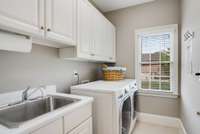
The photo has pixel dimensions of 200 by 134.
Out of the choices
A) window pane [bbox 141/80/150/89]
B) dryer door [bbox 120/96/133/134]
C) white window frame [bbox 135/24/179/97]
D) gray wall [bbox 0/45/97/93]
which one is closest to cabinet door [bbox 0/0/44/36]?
gray wall [bbox 0/45/97/93]

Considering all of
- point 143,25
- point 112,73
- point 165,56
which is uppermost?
point 143,25

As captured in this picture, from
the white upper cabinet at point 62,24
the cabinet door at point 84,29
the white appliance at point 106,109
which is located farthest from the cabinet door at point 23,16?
the white appliance at point 106,109

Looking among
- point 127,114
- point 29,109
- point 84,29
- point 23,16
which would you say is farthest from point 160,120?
point 23,16

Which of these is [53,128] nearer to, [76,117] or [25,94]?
[76,117]

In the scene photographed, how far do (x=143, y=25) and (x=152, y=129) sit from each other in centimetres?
219

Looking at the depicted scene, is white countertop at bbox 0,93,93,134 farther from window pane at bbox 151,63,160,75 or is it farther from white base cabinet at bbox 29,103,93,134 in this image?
window pane at bbox 151,63,160,75

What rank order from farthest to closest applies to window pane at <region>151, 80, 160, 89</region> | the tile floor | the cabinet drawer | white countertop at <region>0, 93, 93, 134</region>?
window pane at <region>151, 80, 160, 89</region>, the tile floor, the cabinet drawer, white countertop at <region>0, 93, 93, 134</region>

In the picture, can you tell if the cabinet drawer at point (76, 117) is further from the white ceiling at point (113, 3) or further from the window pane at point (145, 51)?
the white ceiling at point (113, 3)

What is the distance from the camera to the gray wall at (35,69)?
1242 mm

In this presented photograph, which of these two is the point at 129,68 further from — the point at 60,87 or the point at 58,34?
the point at 58,34

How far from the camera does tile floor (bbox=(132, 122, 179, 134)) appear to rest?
234 centimetres

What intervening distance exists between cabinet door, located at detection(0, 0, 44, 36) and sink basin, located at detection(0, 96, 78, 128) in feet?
2.26

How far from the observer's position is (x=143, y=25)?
2.85 metres

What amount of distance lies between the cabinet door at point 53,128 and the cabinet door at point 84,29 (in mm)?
945
